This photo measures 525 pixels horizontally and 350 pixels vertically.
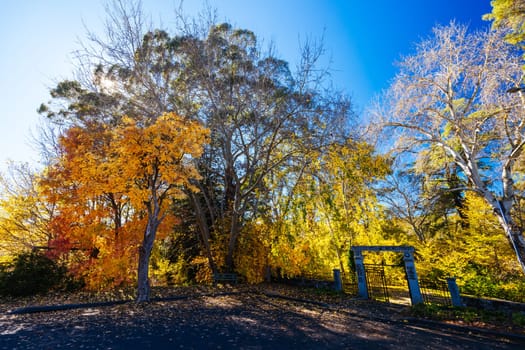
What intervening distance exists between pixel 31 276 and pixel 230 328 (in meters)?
9.68

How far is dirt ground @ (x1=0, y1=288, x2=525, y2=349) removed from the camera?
5.29 meters

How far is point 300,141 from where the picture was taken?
12.1m

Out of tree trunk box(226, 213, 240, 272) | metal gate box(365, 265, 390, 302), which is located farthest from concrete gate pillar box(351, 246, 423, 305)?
tree trunk box(226, 213, 240, 272)

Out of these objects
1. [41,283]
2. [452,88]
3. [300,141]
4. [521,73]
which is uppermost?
[452,88]

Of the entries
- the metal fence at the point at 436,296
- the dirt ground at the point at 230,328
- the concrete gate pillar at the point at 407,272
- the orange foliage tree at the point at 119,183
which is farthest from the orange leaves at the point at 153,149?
the metal fence at the point at 436,296

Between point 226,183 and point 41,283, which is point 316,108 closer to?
point 226,183

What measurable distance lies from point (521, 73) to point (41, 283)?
2254 cm

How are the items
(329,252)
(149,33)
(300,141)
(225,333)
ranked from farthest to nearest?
(329,252) < (300,141) < (149,33) < (225,333)

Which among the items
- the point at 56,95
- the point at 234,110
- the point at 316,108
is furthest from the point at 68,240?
the point at 316,108

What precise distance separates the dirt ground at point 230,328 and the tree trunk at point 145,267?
1.28ft

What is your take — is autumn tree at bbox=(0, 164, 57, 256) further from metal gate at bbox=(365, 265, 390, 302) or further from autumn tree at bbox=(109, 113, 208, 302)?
metal gate at bbox=(365, 265, 390, 302)

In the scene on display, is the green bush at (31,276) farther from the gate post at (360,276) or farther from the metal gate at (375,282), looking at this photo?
the metal gate at (375,282)

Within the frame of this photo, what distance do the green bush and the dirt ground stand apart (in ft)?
5.22

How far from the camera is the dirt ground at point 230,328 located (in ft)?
17.4
